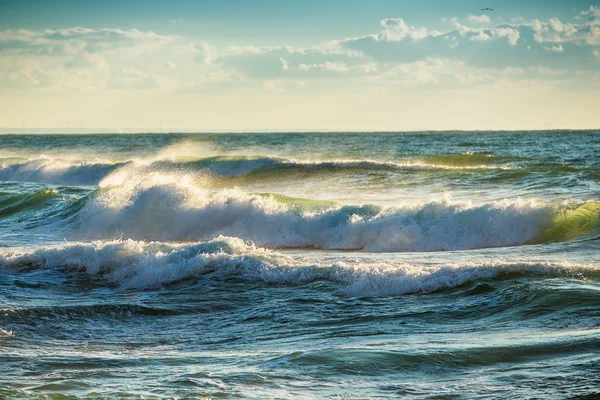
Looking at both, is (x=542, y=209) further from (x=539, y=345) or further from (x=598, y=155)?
(x=598, y=155)

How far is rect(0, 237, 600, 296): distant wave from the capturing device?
11.3 meters

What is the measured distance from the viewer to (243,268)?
12922 millimetres

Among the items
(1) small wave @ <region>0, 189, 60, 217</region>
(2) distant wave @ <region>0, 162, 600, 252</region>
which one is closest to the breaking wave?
(2) distant wave @ <region>0, 162, 600, 252</region>

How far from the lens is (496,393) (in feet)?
21.1

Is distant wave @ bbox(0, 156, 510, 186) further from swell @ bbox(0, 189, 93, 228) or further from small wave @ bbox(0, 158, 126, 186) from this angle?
swell @ bbox(0, 189, 93, 228)

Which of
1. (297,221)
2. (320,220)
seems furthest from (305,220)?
(320,220)

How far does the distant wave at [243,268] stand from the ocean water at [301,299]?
1.4 inches

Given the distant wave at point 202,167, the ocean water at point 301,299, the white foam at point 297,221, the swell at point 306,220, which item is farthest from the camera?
the distant wave at point 202,167

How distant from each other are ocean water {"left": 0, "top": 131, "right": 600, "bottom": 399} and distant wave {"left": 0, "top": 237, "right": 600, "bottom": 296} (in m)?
0.04

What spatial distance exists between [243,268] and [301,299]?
224 centimetres

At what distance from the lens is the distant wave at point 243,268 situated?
1126 cm

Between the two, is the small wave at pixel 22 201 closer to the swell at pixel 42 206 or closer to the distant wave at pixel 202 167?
the swell at pixel 42 206

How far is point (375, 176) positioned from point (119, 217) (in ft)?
47.0

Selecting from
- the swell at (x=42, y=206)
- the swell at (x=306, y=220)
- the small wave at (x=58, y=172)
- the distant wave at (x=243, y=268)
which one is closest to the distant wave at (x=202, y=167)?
the small wave at (x=58, y=172)
